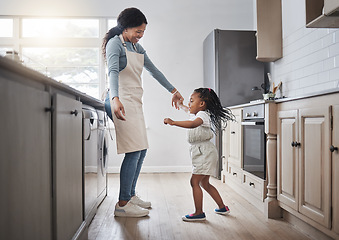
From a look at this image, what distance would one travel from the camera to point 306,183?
186cm

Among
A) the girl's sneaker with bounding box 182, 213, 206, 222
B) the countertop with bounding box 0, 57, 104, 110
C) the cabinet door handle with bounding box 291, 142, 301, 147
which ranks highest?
the countertop with bounding box 0, 57, 104, 110

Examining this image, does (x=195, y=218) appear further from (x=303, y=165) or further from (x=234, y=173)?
(x=234, y=173)

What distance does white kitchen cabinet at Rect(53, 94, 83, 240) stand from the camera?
132 centimetres

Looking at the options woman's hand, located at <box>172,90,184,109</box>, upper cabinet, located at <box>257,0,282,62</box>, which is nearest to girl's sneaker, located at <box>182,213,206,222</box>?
woman's hand, located at <box>172,90,184,109</box>

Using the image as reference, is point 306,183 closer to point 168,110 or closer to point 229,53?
point 229,53

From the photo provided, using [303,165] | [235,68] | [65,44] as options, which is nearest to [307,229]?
[303,165]

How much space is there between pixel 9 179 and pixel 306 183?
5.06 feet

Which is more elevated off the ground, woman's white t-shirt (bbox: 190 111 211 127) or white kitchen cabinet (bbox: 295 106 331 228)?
woman's white t-shirt (bbox: 190 111 211 127)

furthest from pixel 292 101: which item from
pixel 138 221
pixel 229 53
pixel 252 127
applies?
pixel 229 53

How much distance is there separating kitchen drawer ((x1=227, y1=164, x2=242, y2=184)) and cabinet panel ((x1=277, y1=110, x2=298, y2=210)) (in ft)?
2.85

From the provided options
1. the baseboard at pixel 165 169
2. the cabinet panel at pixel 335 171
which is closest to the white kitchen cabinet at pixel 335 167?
the cabinet panel at pixel 335 171

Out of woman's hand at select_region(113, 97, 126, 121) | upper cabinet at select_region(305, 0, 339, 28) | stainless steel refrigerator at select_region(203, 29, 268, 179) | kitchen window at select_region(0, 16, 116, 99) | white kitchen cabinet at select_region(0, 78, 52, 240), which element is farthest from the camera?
kitchen window at select_region(0, 16, 116, 99)

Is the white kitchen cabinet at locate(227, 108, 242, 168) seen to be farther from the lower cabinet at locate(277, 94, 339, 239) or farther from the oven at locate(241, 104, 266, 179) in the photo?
the lower cabinet at locate(277, 94, 339, 239)

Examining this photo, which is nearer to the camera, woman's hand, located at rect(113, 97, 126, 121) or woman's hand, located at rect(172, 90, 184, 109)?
woman's hand, located at rect(113, 97, 126, 121)
